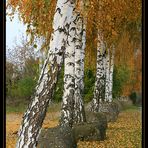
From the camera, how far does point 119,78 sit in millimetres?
4516

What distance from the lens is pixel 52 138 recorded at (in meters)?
2.98

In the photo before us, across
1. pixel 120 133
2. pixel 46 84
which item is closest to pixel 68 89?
pixel 120 133

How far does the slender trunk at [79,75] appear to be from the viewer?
167 inches

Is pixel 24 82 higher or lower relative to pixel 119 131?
higher

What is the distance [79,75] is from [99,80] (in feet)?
2.26

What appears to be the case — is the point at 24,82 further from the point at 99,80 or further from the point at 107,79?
the point at 99,80

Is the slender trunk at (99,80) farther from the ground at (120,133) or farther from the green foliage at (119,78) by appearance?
the ground at (120,133)

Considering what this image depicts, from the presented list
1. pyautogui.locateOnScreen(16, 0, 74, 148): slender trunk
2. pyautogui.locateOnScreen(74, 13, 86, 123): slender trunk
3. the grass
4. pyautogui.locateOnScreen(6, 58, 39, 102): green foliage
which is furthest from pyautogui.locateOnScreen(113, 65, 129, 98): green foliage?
pyautogui.locateOnScreen(16, 0, 74, 148): slender trunk

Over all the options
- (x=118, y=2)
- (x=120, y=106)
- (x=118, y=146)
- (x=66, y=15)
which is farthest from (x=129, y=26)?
(x=66, y=15)

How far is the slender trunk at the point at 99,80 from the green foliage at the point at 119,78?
213 mm

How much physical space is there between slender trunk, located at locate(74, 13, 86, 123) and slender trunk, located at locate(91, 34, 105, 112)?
311 millimetres

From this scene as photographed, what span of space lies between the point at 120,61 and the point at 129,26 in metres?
0.61
